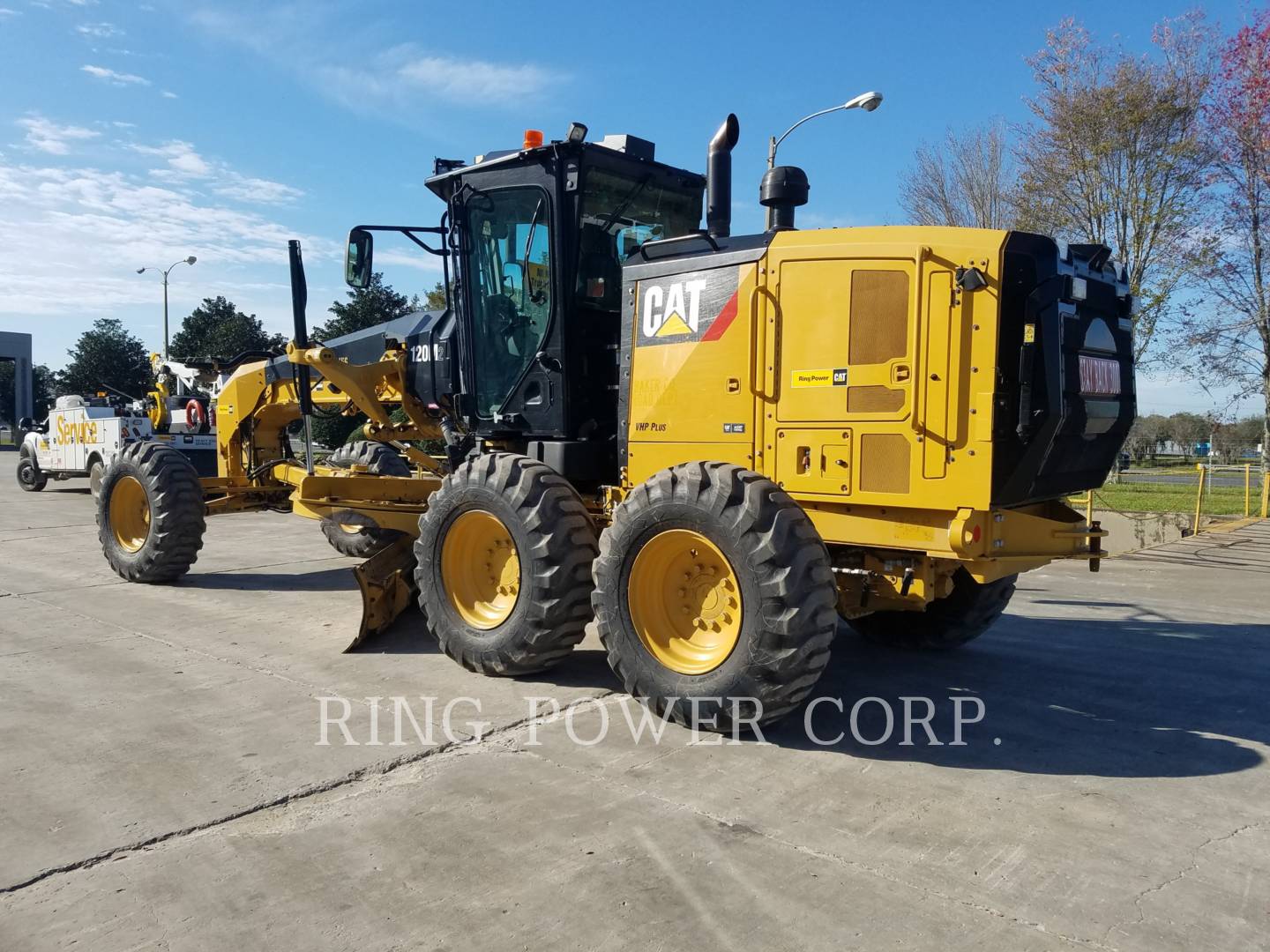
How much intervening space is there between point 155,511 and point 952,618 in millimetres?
7176

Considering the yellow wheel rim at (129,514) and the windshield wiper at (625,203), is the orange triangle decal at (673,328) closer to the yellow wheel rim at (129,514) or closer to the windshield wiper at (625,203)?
the windshield wiper at (625,203)

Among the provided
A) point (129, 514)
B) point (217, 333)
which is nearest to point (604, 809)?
point (129, 514)

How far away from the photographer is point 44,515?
618 inches

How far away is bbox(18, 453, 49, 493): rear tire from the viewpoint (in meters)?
20.8

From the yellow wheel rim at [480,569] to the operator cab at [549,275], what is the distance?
0.69 meters

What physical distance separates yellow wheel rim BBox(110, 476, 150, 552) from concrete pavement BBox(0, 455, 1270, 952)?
2640 millimetres

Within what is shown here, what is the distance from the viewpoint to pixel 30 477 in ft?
68.4

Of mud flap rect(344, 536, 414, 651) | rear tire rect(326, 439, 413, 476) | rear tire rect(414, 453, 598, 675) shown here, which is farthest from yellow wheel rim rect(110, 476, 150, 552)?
rear tire rect(414, 453, 598, 675)

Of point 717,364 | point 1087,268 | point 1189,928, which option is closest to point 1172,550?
point 1087,268

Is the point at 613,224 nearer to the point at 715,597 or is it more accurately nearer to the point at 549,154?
the point at 549,154

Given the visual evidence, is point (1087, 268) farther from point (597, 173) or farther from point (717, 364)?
point (597, 173)

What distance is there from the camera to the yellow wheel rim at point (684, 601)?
16.4ft

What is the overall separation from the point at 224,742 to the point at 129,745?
45cm

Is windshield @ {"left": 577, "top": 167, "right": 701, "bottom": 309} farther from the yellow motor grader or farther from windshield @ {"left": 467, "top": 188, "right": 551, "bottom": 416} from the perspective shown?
windshield @ {"left": 467, "top": 188, "right": 551, "bottom": 416}
